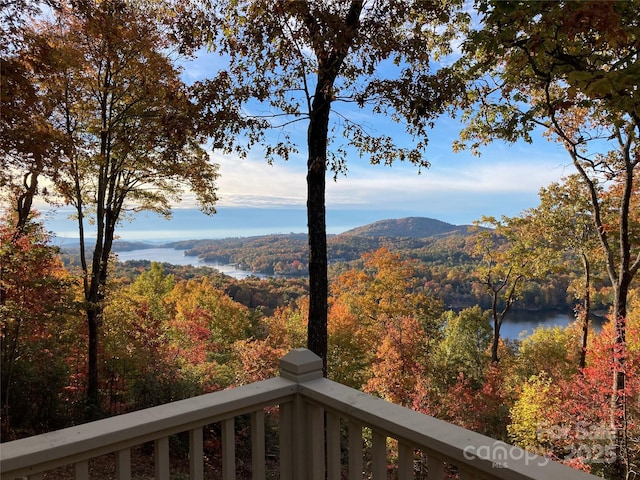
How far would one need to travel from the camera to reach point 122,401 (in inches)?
367

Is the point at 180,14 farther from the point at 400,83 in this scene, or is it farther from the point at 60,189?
the point at 60,189

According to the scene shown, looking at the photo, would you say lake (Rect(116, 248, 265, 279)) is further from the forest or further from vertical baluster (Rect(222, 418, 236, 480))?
vertical baluster (Rect(222, 418, 236, 480))

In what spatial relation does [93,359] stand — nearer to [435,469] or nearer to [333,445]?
[333,445]

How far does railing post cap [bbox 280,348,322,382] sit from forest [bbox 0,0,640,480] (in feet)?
10.4

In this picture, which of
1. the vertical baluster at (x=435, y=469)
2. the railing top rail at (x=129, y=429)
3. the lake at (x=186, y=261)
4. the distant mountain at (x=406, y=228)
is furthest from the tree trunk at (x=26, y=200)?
the distant mountain at (x=406, y=228)

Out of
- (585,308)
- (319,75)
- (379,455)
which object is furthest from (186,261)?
(379,455)

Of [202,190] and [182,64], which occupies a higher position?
[182,64]

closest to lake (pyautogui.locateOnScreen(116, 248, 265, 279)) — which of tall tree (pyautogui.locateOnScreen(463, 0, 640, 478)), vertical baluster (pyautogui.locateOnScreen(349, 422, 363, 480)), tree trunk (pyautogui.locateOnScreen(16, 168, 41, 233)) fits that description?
tree trunk (pyautogui.locateOnScreen(16, 168, 41, 233))

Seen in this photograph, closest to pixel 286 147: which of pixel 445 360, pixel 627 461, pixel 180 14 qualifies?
pixel 180 14

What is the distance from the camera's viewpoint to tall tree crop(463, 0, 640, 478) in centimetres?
321

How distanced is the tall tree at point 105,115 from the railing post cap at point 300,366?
5.83m

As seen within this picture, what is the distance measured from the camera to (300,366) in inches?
55.7

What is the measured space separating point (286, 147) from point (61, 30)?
5.25 m

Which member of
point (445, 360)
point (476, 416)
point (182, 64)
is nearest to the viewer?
point (182, 64)
